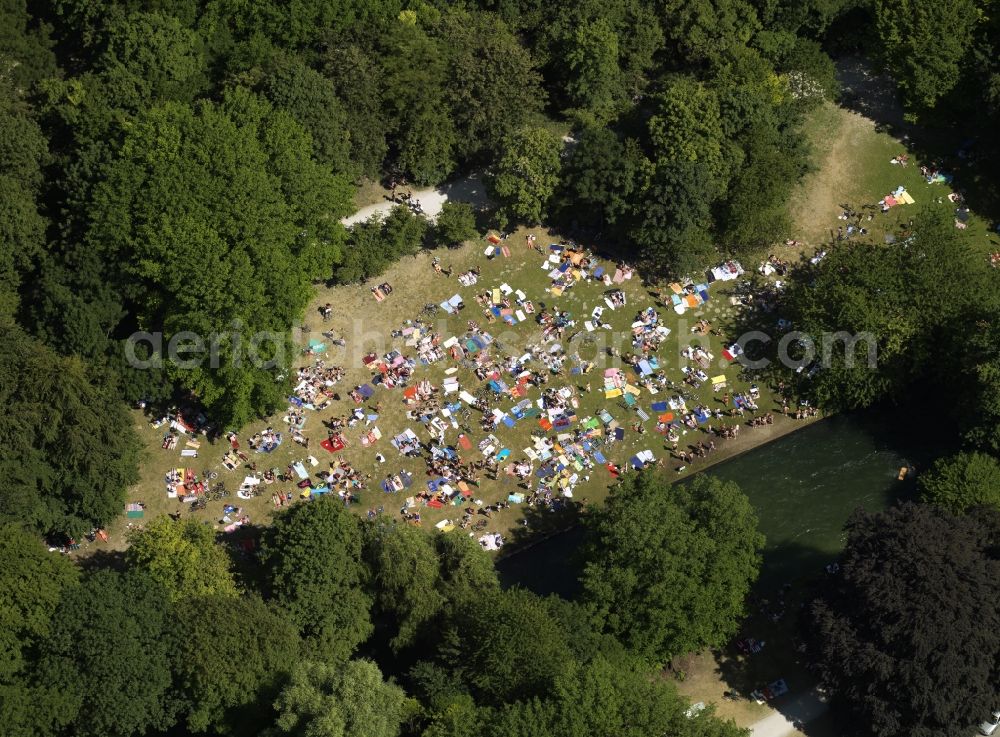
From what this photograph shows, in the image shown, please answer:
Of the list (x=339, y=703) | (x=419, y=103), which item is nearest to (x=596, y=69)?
(x=419, y=103)

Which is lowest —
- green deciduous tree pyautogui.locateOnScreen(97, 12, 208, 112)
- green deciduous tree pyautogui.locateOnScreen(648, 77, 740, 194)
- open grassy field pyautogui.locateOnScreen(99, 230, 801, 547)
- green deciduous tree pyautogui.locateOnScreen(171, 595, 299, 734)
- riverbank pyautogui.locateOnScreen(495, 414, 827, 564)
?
green deciduous tree pyautogui.locateOnScreen(171, 595, 299, 734)

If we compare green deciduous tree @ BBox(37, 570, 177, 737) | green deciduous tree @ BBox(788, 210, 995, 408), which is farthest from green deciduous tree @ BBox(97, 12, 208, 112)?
green deciduous tree @ BBox(788, 210, 995, 408)

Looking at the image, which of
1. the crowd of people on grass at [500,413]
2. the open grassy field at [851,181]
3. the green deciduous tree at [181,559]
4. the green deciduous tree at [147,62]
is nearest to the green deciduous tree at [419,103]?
the crowd of people on grass at [500,413]

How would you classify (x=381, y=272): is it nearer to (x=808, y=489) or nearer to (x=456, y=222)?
(x=456, y=222)

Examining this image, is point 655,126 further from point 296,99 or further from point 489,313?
point 296,99

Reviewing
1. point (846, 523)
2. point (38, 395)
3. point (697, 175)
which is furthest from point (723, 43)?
point (38, 395)

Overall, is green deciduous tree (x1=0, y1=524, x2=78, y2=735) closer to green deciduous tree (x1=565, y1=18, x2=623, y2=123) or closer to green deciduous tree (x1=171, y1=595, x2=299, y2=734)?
green deciduous tree (x1=171, y1=595, x2=299, y2=734)
